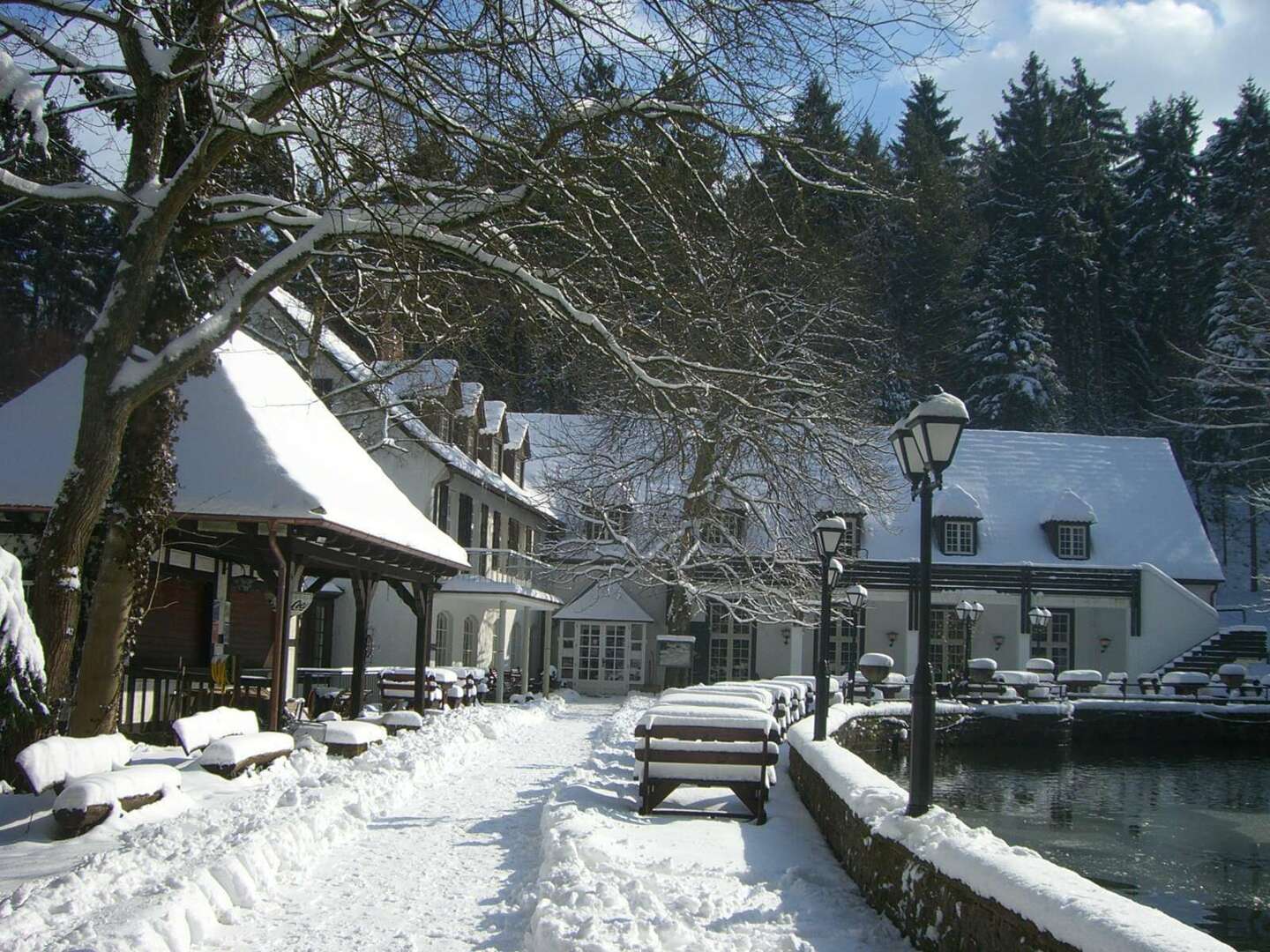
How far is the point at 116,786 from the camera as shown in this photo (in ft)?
27.4

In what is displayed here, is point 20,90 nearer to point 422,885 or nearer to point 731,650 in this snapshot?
point 422,885

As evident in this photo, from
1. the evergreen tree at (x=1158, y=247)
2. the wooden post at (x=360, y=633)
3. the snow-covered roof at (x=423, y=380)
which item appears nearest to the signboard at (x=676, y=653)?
the snow-covered roof at (x=423, y=380)

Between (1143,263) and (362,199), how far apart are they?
5291 cm

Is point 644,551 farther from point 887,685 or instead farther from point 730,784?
point 730,784

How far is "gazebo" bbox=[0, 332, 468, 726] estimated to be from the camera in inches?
509

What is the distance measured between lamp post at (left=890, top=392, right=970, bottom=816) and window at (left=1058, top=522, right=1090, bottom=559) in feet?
105

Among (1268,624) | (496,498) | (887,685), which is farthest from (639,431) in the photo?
(1268,624)

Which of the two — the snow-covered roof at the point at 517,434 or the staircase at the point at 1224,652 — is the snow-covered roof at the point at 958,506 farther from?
the snow-covered roof at the point at 517,434

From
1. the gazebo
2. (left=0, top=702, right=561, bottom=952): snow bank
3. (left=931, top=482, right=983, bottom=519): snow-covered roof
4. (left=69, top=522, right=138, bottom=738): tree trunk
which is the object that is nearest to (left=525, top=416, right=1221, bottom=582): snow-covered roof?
(left=931, top=482, right=983, bottom=519): snow-covered roof

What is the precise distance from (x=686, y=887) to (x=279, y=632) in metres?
7.16

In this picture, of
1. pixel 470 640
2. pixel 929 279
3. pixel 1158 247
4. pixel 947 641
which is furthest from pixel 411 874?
pixel 1158 247

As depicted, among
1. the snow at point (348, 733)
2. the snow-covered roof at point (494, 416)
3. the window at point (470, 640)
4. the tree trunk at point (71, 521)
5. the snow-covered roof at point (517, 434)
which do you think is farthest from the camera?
the snow-covered roof at point (517, 434)

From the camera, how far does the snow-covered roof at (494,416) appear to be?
108ft

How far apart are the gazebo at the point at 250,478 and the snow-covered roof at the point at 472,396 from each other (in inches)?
548
